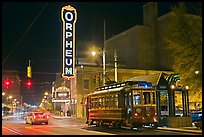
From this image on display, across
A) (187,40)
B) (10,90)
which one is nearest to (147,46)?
(187,40)

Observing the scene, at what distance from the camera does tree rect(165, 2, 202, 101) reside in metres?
23.0

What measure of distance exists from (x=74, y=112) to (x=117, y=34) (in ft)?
86.1

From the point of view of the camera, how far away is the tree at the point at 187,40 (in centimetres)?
2305

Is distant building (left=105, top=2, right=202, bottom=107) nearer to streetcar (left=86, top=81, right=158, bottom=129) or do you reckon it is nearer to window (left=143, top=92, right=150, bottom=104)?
streetcar (left=86, top=81, right=158, bottom=129)

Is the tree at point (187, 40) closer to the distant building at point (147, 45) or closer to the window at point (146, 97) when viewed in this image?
the window at point (146, 97)

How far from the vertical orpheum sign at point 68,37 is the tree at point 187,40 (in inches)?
1075

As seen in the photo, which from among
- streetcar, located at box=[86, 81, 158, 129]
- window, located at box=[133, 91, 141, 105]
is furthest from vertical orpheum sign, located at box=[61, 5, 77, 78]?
window, located at box=[133, 91, 141, 105]

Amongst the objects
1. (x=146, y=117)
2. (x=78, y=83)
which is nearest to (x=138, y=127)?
(x=146, y=117)

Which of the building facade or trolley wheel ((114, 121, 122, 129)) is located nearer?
trolley wheel ((114, 121, 122, 129))

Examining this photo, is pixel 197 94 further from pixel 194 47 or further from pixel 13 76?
pixel 13 76

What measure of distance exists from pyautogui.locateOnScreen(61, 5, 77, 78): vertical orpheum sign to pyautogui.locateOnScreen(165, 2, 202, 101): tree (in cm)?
2732

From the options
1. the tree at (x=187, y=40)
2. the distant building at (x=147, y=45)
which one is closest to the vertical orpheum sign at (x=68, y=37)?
the distant building at (x=147, y=45)

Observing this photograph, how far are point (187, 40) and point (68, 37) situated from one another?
2916cm

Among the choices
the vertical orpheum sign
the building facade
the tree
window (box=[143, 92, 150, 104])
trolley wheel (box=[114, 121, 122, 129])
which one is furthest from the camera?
the building facade
